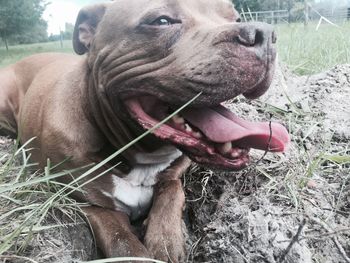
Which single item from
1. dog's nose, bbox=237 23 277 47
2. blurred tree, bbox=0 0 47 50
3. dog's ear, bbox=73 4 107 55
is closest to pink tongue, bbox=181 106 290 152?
dog's nose, bbox=237 23 277 47

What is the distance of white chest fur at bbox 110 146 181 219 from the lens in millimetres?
3115

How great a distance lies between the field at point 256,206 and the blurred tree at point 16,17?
1255 inches

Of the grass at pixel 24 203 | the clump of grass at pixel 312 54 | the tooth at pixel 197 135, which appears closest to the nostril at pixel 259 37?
the grass at pixel 24 203

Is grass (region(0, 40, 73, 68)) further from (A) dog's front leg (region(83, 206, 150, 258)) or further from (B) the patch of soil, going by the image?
(A) dog's front leg (region(83, 206, 150, 258))

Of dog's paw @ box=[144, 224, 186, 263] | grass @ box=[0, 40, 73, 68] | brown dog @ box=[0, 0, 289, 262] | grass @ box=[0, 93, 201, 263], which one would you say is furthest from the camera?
grass @ box=[0, 40, 73, 68]

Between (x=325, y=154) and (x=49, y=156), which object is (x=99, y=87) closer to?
(x=49, y=156)

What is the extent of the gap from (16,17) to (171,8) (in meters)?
33.3

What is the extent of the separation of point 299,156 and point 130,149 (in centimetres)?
113

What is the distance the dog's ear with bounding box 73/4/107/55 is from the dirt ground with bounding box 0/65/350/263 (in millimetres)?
1187

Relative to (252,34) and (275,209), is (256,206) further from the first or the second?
(252,34)

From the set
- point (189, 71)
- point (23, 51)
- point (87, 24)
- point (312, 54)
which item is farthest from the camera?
point (23, 51)

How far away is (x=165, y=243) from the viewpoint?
2.73m

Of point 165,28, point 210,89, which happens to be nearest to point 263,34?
point 210,89

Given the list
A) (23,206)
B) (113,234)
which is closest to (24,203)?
(23,206)
